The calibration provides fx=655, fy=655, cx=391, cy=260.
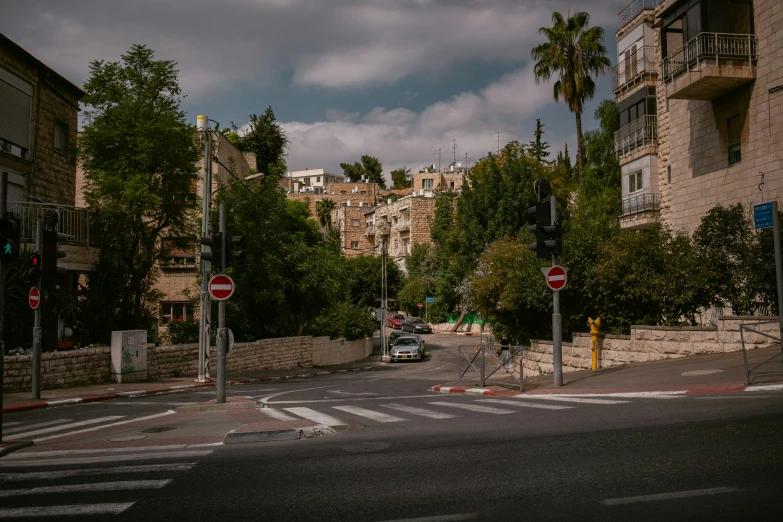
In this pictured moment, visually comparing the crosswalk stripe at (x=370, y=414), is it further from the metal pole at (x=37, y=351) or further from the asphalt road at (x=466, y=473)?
the metal pole at (x=37, y=351)

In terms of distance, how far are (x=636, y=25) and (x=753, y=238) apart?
1608cm

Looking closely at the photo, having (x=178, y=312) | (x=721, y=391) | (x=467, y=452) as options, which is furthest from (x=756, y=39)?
(x=178, y=312)

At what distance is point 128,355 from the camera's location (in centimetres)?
2214

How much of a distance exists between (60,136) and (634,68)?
85.4 ft

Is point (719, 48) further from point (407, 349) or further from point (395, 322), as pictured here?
point (395, 322)

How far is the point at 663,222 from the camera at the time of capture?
91.7 ft

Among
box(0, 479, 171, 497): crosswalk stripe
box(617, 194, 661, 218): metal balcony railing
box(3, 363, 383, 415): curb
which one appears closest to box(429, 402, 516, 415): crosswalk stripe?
box(0, 479, 171, 497): crosswalk stripe

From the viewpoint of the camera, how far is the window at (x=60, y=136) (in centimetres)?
2723

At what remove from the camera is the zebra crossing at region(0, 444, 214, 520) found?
20.1 feet

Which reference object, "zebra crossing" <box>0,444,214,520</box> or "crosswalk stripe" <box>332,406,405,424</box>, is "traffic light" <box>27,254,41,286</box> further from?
"crosswalk stripe" <box>332,406,405,424</box>

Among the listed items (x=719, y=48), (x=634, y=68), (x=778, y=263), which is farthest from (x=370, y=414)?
(x=634, y=68)

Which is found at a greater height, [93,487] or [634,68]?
[634,68]

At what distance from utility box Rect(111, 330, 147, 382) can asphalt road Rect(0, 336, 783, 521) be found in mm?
12970

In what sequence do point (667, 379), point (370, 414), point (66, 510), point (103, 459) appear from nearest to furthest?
point (66, 510), point (103, 459), point (370, 414), point (667, 379)
